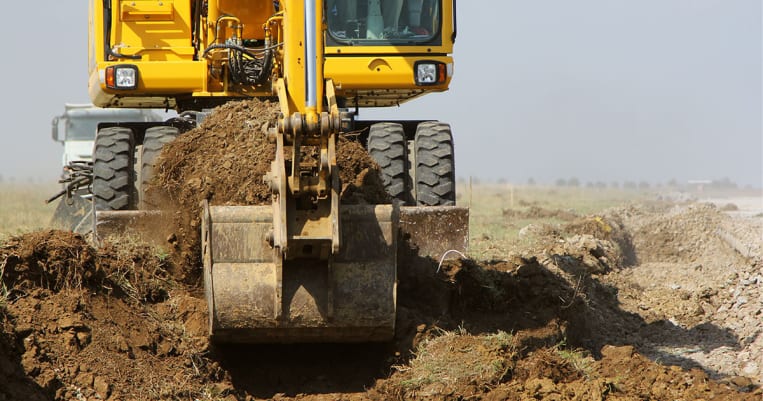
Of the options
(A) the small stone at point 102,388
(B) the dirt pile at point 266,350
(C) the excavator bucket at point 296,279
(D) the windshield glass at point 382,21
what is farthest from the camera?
(D) the windshield glass at point 382,21

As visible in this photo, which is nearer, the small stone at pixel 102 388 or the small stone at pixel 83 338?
the small stone at pixel 102 388

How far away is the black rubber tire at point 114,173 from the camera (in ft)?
29.0

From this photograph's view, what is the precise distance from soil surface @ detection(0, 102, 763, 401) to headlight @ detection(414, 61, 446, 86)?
5.35 feet

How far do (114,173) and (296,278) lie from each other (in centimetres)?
300

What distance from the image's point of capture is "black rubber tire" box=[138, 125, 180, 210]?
345 inches

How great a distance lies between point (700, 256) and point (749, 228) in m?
2.13

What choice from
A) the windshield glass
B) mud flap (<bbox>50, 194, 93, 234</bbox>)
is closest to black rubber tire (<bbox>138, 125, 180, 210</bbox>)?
the windshield glass

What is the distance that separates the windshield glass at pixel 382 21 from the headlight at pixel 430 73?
0.28 m

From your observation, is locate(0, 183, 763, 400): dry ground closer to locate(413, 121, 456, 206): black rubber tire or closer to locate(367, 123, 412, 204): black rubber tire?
locate(413, 121, 456, 206): black rubber tire

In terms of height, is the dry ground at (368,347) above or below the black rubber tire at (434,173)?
below

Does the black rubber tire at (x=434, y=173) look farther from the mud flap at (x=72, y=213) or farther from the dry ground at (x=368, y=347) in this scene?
the mud flap at (x=72, y=213)

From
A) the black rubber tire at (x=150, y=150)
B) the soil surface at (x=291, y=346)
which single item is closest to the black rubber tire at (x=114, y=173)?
the black rubber tire at (x=150, y=150)

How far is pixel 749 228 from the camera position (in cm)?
1747

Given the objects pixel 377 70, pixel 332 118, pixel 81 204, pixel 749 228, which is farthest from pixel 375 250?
pixel 749 228
